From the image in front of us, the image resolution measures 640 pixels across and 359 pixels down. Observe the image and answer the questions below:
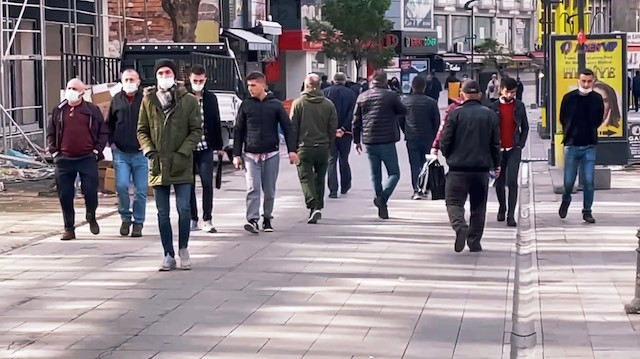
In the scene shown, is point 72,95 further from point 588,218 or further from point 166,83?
point 588,218

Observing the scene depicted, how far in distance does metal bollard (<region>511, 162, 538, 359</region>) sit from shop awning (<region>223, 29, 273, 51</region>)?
26.9m

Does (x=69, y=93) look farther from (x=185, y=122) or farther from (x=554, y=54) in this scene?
(x=554, y=54)

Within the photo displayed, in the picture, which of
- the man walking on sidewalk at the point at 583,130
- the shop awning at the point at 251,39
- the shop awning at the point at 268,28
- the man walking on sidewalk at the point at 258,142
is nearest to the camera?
the man walking on sidewalk at the point at 258,142

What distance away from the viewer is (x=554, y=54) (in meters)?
20.0

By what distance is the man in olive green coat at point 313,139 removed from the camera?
558 inches

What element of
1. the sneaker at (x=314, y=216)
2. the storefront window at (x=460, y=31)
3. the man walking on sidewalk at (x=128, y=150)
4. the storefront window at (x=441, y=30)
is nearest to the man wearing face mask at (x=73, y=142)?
the man walking on sidewalk at (x=128, y=150)

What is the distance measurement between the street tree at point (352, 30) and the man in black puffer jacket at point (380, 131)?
128 ft

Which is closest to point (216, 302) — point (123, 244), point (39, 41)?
point (123, 244)

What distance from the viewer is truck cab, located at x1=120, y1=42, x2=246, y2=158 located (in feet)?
77.7

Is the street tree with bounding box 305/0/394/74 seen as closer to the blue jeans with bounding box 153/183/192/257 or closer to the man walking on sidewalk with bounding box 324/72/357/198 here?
the man walking on sidewalk with bounding box 324/72/357/198

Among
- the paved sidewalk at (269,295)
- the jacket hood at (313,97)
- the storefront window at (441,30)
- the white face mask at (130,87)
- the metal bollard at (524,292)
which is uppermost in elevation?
the storefront window at (441,30)

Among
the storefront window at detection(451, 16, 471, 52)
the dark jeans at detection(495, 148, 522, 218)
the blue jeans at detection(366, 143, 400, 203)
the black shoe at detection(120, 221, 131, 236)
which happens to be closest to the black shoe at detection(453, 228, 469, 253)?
the dark jeans at detection(495, 148, 522, 218)

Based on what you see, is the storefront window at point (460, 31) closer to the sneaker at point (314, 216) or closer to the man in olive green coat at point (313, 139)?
the man in olive green coat at point (313, 139)

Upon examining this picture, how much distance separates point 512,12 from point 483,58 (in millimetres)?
15656
